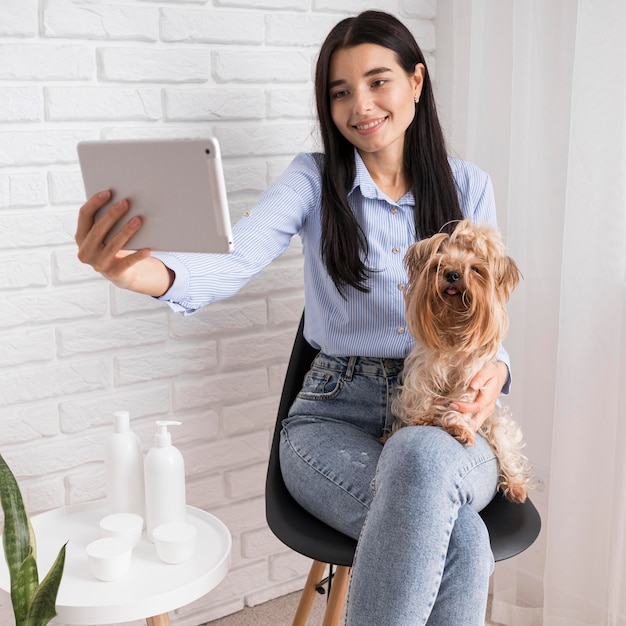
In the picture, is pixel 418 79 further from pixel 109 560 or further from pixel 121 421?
pixel 109 560

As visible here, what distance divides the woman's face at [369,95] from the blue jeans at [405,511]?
2.13ft

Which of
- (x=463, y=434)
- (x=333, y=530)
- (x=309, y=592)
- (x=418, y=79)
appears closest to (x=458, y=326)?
(x=463, y=434)

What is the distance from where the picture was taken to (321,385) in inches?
70.2

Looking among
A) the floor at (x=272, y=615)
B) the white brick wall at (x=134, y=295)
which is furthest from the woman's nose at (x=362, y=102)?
the floor at (x=272, y=615)

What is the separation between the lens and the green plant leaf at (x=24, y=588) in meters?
1.36

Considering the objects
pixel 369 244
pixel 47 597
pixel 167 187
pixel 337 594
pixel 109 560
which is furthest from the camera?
pixel 369 244

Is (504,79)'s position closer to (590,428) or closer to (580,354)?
(580,354)

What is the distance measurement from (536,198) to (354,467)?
3.07ft

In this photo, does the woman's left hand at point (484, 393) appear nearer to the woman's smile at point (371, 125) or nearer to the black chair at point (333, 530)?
the black chair at point (333, 530)

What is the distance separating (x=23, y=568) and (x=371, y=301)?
34.5 inches

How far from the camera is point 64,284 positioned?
74.3 inches

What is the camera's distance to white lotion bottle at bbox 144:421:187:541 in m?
1.59

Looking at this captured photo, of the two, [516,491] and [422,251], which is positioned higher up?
[422,251]

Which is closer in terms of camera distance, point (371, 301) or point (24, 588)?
point (24, 588)
